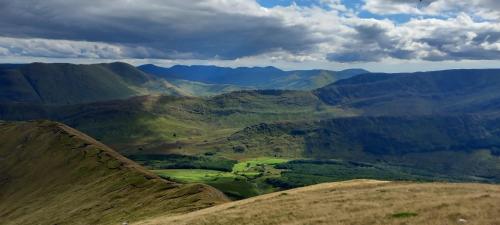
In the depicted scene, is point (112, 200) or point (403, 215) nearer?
point (403, 215)

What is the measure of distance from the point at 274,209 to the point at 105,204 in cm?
9267

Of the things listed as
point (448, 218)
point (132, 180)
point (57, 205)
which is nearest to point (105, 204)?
point (132, 180)

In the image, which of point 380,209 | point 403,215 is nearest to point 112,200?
point 380,209

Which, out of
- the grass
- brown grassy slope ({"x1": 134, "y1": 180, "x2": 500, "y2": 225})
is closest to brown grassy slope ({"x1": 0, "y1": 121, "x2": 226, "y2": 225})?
brown grassy slope ({"x1": 134, "y1": 180, "x2": 500, "y2": 225})

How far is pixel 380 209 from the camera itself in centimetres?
5512

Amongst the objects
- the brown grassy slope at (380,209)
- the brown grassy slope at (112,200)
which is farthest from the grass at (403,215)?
the brown grassy slope at (112,200)

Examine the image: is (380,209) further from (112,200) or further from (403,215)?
(112,200)

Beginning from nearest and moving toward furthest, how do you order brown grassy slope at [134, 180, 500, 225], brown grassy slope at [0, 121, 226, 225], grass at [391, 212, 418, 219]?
brown grassy slope at [134, 180, 500, 225] → grass at [391, 212, 418, 219] → brown grassy slope at [0, 121, 226, 225]

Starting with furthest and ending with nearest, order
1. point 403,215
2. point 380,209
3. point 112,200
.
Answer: point 112,200 → point 380,209 → point 403,215

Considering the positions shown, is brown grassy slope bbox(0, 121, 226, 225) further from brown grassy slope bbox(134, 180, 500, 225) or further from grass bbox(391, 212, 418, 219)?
grass bbox(391, 212, 418, 219)

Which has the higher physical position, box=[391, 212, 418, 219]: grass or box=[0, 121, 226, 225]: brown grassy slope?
box=[391, 212, 418, 219]: grass

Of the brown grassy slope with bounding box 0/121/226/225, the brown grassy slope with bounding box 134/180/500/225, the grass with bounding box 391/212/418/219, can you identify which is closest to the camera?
the brown grassy slope with bounding box 134/180/500/225

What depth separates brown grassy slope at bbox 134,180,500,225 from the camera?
4719 centimetres

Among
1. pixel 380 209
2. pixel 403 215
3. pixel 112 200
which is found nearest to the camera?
pixel 403 215
